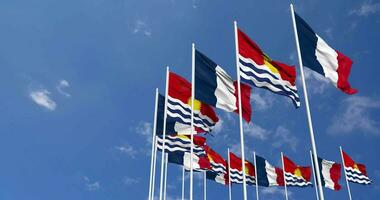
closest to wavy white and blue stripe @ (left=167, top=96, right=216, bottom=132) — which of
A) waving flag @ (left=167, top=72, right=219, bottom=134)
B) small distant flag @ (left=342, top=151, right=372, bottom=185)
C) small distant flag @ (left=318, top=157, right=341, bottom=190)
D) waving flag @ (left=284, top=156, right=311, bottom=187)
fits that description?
waving flag @ (left=167, top=72, right=219, bottom=134)

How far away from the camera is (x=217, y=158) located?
2989 centimetres

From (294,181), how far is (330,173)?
3466 millimetres

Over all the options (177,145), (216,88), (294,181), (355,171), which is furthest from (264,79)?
(355,171)

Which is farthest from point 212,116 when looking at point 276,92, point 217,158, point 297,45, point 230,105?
point 217,158

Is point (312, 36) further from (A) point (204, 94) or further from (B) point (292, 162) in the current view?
(B) point (292, 162)

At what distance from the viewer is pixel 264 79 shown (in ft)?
50.6

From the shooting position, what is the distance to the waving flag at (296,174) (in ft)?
110

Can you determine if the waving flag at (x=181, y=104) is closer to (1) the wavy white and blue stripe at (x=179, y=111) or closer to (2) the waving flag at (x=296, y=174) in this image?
(1) the wavy white and blue stripe at (x=179, y=111)

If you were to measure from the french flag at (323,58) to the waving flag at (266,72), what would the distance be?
98 centimetres

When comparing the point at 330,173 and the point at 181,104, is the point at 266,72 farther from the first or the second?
the point at 330,173

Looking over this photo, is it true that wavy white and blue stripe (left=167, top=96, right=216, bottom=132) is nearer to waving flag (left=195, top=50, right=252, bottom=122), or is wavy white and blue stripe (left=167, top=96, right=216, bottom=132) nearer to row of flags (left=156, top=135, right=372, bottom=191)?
waving flag (left=195, top=50, right=252, bottom=122)

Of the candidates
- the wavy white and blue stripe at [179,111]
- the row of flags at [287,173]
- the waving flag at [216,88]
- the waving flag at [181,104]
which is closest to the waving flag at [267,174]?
the row of flags at [287,173]

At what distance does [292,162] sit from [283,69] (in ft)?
65.2

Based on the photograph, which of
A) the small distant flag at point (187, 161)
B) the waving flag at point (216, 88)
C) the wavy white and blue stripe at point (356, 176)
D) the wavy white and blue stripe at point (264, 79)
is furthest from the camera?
the wavy white and blue stripe at point (356, 176)
